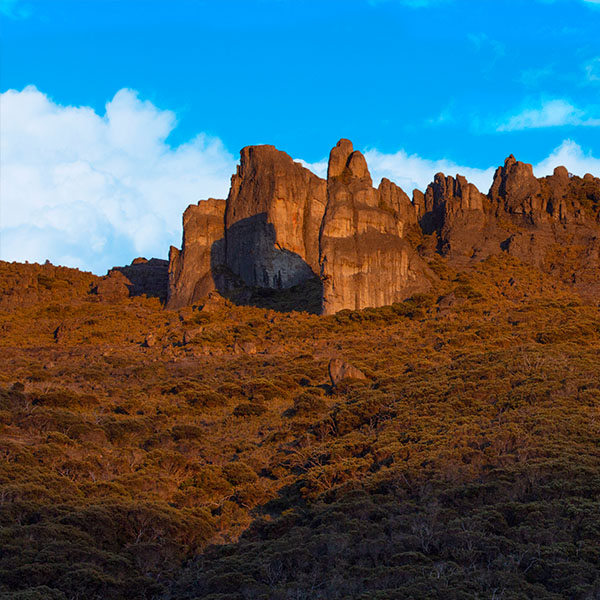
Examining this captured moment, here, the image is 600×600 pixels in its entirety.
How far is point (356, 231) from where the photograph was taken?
66.2 meters

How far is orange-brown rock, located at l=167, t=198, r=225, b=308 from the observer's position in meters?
72.1

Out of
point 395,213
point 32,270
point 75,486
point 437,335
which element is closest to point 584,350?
point 437,335

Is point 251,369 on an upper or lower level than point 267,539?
upper

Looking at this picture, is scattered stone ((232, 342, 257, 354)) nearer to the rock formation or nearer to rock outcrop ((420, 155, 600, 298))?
the rock formation

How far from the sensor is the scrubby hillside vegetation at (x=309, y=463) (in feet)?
63.0

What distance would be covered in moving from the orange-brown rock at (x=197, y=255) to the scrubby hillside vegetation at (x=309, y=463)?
540 inches

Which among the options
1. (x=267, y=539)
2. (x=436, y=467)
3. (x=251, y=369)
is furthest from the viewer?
(x=251, y=369)

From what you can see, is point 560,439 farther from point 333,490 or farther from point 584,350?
point 584,350

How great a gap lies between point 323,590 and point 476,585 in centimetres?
336

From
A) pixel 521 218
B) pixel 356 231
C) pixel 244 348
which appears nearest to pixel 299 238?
pixel 356 231

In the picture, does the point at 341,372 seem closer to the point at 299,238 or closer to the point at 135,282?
the point at 299,238

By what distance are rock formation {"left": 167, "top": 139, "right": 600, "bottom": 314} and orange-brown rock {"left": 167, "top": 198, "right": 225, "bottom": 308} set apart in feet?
0.35

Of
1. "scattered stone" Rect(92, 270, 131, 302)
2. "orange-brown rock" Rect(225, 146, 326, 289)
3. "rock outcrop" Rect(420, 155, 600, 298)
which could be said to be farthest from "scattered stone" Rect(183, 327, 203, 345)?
"rock outcrop" Rect(420, 155, 600, 298)

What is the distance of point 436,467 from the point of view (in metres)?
26.2
